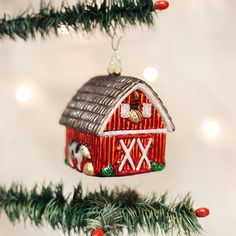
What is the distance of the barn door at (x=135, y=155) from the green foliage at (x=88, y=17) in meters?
0.17

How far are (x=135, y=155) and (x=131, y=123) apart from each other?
5 centimetres

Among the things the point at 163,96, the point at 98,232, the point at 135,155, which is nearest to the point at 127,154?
the point at 135,155

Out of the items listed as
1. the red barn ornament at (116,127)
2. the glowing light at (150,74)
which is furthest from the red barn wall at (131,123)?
the glowing light at (150,74)

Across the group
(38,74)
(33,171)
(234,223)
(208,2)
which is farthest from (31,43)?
(234,223)

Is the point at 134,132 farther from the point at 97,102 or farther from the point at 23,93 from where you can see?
the point at 23,93

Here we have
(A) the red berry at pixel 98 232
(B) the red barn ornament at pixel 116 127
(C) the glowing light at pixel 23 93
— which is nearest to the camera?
(A) the red berry at pixel 98 232

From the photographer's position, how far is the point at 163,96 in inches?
47.0

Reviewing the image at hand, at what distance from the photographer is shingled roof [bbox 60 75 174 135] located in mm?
731

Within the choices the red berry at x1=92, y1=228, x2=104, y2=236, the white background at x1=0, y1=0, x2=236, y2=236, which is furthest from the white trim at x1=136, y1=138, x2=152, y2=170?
the white background at x1=0, y1=0, x2=236, y2=236

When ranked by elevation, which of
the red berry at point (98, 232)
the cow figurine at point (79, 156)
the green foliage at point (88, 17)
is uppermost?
the green foliage at point (88, 17)

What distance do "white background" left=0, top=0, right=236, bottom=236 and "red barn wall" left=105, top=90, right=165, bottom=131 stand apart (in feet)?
1.33

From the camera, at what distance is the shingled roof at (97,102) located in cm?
73

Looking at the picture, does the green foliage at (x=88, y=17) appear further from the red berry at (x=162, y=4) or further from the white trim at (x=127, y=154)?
the white trim at (x=127, y=154)

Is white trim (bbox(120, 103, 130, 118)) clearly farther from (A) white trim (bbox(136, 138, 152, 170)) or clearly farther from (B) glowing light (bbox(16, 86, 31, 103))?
(B) glowing light (bbox(16, 86, 31, 103))
